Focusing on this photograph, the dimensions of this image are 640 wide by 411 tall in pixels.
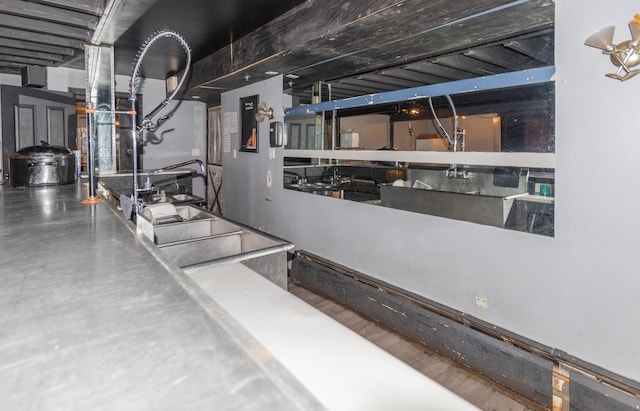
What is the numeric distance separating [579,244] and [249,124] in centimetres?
393

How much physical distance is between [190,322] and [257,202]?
13.9ft

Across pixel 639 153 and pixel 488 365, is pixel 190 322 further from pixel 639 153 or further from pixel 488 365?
pixel 488 365

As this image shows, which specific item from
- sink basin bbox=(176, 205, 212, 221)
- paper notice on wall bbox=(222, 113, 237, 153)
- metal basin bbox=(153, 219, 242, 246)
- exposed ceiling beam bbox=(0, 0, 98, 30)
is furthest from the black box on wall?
metal basin bbox=(153, 219, 242, 246)

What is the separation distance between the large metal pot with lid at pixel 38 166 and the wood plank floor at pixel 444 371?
7.84 feet

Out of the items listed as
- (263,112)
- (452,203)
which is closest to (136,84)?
(452,203)

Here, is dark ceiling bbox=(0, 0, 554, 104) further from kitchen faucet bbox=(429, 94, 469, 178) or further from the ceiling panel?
kitchen faucet bbox=(429, 94, 469, 178)

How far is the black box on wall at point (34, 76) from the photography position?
4.76 meters

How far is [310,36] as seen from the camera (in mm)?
2836

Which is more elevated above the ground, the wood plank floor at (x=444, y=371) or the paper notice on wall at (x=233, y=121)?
the paper notice on wall at (x=233, y=121)

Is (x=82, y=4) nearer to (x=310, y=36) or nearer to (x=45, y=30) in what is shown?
(x=45, y=30)

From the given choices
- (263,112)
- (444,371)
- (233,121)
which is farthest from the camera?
(233,121)

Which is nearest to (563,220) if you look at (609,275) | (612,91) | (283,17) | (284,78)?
(609,275)

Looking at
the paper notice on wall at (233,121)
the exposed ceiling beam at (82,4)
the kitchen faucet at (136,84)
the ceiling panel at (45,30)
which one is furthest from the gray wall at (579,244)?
the paper notice on wall at (233,121)

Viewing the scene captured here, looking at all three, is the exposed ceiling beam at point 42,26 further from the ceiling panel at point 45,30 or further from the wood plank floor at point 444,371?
the wood plank floor at point 444,371
